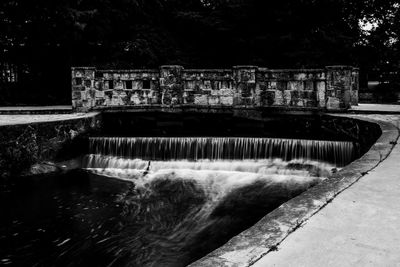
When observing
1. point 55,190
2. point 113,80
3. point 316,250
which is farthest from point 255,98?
point 316,250

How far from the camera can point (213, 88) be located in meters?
12.9

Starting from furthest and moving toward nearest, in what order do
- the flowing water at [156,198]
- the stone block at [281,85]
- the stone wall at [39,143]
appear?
the stone block at [281,85], the stone wall at [39,143], the flowing water at [156,198]

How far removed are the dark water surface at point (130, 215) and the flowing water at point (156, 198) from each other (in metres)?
0.02

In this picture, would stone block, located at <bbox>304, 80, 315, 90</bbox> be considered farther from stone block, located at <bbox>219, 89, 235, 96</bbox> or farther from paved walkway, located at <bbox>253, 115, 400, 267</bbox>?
paved walkway, located at <bbox>253, 115, 400, 267</bbox>

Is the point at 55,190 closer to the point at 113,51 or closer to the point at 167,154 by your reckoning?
the point at 167,154

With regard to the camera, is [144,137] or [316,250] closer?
[316,250]

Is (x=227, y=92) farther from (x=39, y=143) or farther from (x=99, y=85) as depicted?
(x=39, y=143)

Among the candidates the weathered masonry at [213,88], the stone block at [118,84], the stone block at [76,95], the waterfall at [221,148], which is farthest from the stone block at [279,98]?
the stone block at [76,95]

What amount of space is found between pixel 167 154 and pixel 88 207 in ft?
11.8

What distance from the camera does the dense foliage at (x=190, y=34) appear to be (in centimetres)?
1628

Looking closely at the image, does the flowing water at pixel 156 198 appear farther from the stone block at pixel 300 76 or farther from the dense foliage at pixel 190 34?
the dense foliage at pixel 190 34

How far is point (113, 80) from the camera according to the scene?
13266mm

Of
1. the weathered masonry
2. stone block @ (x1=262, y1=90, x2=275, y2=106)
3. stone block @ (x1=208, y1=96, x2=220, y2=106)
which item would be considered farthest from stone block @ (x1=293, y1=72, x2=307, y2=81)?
stone block @ (x1=208, y1=96, x2=220, y2=106)

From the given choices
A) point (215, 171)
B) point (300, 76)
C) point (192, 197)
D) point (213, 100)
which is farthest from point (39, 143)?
point (300, 76)
